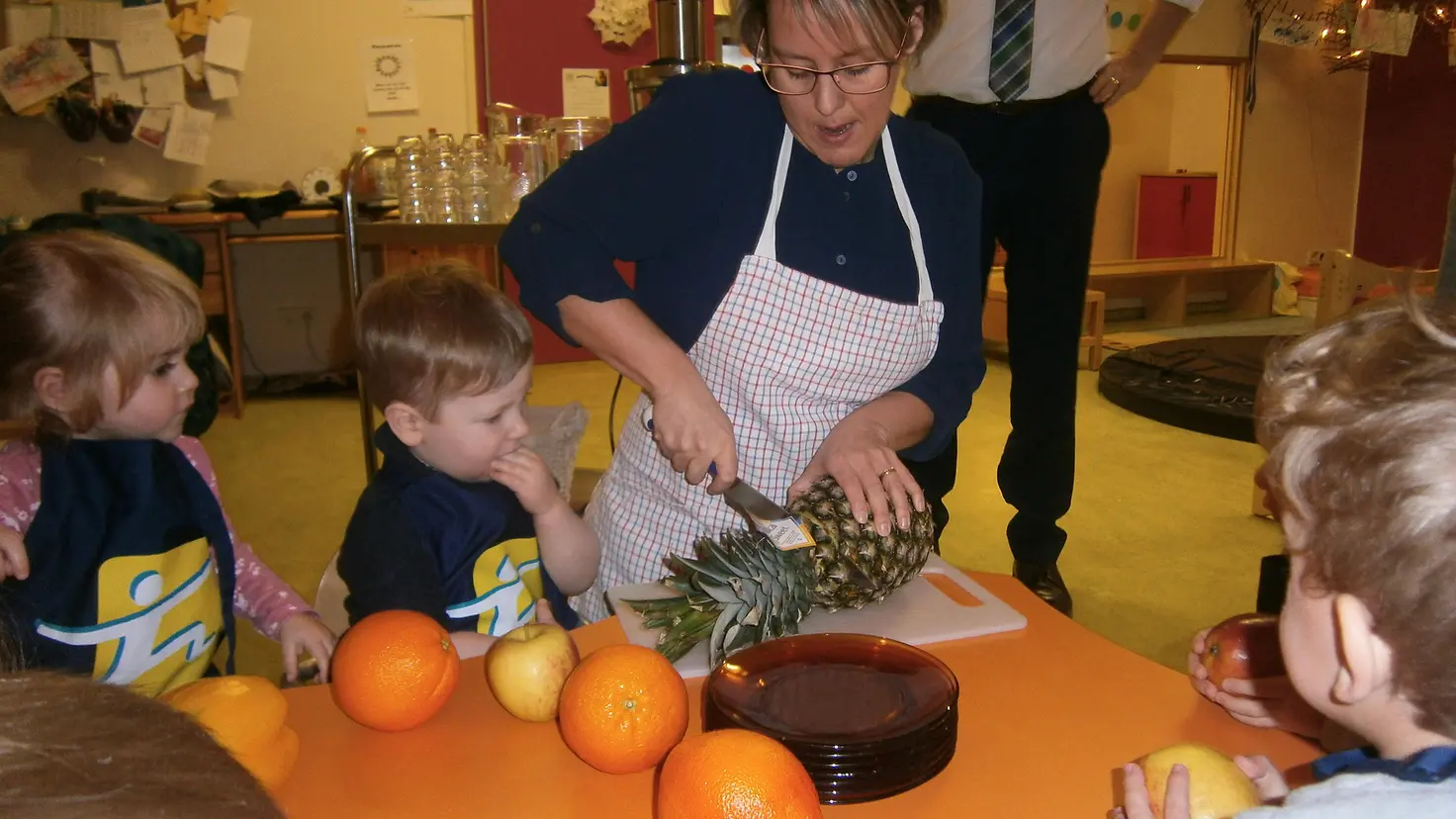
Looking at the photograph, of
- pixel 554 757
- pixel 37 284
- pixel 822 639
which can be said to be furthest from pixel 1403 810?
pixel 37 284

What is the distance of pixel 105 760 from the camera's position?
34cm

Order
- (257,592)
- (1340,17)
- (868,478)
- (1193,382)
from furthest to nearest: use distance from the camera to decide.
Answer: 1. (1340,17)
2. (1193,382)
3. (257,592)
4. (868,478)

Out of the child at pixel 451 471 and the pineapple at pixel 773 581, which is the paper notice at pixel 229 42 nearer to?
the child at pixel 451 471

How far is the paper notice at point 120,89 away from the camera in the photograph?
5.03m

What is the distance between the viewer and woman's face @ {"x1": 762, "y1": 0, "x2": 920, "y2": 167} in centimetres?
137

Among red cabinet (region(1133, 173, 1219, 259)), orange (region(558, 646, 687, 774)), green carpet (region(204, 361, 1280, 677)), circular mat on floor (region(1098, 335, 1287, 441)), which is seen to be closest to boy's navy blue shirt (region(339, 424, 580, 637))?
orange (region(558, 646, 687, 774))

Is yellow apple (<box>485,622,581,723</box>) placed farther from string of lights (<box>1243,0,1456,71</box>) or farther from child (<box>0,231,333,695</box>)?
string of lights (<box>1243,0,1456,71</box>)

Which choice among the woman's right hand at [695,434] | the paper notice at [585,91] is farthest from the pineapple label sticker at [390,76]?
the woman's right hand at [695,434]

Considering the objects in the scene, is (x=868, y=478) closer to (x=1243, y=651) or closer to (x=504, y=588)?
(x=1243, y=651)

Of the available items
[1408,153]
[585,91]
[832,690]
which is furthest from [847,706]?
[1408,153]

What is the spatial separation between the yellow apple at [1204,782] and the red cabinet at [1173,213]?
7904 millimetres

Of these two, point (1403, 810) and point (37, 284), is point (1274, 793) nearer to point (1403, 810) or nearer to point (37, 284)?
point (1403, 810)

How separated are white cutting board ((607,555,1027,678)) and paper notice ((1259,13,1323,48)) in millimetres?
7618

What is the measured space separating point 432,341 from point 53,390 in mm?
435
